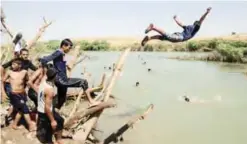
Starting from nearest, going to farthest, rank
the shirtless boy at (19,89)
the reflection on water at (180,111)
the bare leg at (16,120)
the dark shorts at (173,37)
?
the shirtless boy at (19,89) → the bare leg at (16,120) → the dark shorts at (173,37) → the reflection on water at (180,111)

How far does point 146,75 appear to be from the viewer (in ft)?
103

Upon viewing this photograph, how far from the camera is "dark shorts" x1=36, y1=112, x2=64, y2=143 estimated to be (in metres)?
6.05

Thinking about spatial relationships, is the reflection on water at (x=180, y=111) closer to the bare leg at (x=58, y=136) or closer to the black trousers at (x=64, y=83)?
the black trousers at (x=64, y=83)

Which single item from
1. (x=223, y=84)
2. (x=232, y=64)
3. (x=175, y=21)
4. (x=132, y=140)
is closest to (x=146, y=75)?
(x=223, y=84)

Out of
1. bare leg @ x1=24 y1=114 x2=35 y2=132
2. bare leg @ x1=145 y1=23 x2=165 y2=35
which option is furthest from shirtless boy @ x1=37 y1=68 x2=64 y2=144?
bare leg @ x1=145 y1=23 x2=165 y2=35

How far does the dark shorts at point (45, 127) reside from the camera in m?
6.05

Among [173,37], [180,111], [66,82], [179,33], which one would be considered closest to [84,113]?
[66,82]

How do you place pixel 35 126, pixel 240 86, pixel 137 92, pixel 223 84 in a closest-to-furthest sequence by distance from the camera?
pixel 35 126 < pixel 137 92 < pixel 240 86 < pixel 223 84

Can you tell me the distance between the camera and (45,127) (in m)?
6.15

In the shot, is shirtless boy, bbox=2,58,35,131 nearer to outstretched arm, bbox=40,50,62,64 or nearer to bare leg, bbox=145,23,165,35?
outstretched arm, bbox=40,50,62,64

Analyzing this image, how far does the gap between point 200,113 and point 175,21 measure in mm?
9072

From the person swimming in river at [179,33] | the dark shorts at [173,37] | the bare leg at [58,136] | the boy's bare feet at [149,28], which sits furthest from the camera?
the dark shorts at [173,37]

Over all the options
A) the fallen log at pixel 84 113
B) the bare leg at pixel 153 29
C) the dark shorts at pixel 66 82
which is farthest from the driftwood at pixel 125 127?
the bare leg at pixel 153 29

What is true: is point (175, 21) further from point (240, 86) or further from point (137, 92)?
point (240, 86)
